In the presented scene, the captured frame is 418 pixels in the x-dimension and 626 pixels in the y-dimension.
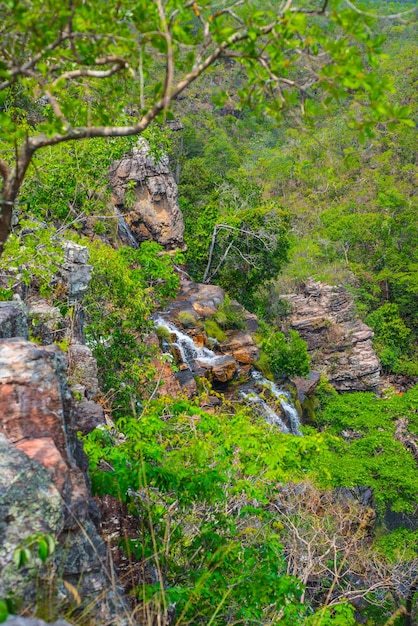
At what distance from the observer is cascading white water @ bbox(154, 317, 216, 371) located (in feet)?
48.3

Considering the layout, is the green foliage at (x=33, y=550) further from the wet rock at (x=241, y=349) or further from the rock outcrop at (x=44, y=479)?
the wet rock at (x=241, y=349)

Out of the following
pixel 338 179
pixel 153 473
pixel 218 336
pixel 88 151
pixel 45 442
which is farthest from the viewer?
pixel 338 179

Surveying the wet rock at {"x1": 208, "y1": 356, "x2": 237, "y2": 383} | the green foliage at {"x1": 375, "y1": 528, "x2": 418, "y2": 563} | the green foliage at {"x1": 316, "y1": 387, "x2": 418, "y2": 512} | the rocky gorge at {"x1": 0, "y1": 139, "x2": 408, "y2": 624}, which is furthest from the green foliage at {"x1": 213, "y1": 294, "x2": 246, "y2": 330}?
the green foliage at {"x1": 375, "y1": 528, "x2": 418, "y2": 563}

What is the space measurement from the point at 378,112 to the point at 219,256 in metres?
18.6

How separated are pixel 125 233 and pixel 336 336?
10.3 meters

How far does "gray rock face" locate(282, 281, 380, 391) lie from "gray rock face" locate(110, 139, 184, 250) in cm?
699

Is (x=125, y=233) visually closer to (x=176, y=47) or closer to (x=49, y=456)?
(x=176, y=47)

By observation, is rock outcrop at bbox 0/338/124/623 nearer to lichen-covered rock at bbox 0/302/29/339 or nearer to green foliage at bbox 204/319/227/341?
lichen-covered rock at bbox 0/302/29/339

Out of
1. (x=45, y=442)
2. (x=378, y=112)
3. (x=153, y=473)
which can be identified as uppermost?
(x=378, y=112)

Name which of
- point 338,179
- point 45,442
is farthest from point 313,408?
point 338,179

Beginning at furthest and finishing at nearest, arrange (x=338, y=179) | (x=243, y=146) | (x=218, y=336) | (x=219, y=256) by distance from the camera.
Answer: (x=243, y=146) < (x=338, y=179) < (x=219, y=256) < (x=218, y=336)

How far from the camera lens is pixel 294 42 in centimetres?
281

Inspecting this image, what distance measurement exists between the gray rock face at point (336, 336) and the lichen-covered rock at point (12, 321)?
18.8 m

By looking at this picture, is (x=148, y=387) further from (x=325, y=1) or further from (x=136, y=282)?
(x=325, y=1)
